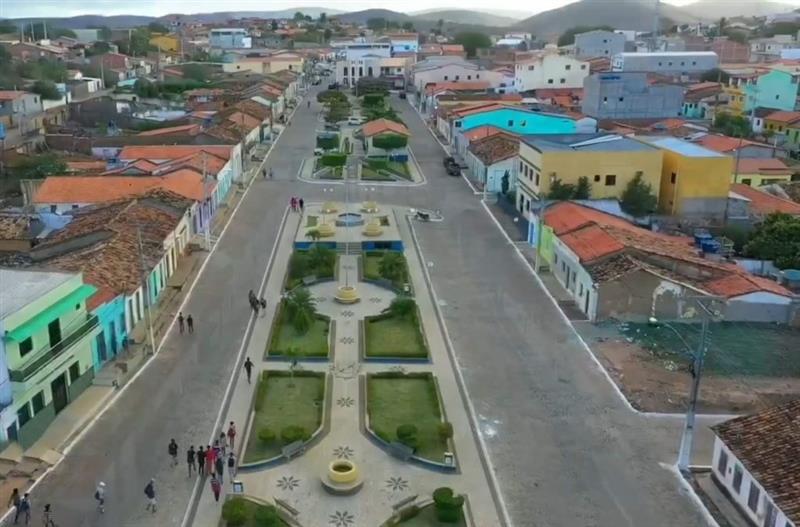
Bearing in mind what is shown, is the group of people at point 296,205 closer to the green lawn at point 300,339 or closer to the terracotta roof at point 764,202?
the green lawn at point 300,339

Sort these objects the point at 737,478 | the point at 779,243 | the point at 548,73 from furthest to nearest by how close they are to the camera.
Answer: the point at 548,73 → the point at 779,243 → the point at 737,478

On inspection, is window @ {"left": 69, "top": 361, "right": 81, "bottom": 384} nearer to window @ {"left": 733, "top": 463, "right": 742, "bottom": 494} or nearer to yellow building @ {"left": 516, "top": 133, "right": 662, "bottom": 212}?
window @ {"left": 733, "top": 463, "right": 742, "bottom": 494}

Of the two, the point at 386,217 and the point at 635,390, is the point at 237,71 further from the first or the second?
the point at 635,390

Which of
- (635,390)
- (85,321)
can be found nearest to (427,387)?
(635,390)

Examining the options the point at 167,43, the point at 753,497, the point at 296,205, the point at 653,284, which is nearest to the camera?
the point at 753,497

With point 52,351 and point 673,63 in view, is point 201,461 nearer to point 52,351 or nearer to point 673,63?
point 52,351

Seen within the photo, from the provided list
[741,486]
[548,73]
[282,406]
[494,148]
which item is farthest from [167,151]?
[548,73]
